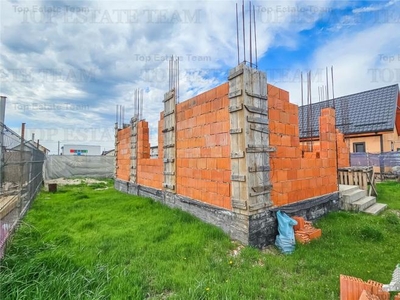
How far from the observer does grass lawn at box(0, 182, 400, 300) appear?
232 cm

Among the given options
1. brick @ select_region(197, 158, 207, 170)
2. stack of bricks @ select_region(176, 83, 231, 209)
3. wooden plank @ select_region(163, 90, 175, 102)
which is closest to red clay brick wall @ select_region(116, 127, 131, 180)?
wooden plank @ select_region(163, 90, 175, 102)

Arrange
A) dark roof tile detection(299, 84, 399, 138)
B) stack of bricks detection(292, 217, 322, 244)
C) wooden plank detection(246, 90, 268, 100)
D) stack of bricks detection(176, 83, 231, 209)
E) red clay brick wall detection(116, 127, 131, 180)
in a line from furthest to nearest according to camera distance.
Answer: dark roof tile detection(299, 84, 399, 138) → red clay brick wall detection(116, 127, 131, 180) → stack of bricks detection(176, 83, 231, 209) → stack of bricks detection(292, 217, 322, 244) → wooden plank detection(246, 90, 268, 100)

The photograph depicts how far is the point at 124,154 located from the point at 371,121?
1604 centimetres

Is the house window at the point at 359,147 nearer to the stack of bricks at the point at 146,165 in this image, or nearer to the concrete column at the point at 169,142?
the stack of bricks at the point at 146,165

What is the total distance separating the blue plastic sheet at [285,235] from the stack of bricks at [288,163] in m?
0.34

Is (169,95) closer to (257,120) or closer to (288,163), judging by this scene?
(257,120)

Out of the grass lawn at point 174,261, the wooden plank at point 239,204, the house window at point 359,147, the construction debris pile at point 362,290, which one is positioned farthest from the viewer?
the house window at point 359,147

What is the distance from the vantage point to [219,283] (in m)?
2.50

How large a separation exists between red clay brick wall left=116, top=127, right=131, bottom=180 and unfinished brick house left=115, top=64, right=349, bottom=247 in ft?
12.4

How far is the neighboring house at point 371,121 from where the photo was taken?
14.0m

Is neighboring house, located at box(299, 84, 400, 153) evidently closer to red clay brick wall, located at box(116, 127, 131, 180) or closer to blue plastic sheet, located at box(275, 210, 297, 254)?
red clay brick wall, located at box(116, 127, 131, 180)

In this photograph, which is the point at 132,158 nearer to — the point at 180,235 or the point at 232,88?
the point at 180,235

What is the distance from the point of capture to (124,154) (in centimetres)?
1019

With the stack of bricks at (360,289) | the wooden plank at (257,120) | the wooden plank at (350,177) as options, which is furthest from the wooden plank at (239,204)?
the wooden plank at (350,177)
